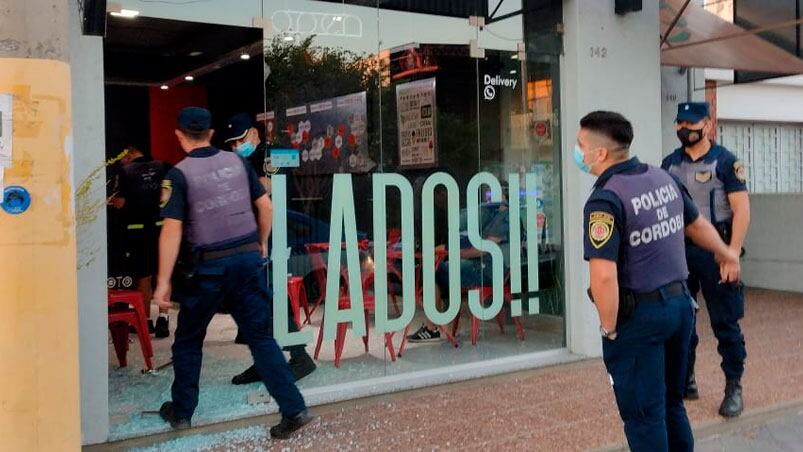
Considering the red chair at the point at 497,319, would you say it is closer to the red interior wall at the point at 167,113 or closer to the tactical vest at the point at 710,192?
the tactical vest at the point at 710,192

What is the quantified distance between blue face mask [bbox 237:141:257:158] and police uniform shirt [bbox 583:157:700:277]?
2764 mm

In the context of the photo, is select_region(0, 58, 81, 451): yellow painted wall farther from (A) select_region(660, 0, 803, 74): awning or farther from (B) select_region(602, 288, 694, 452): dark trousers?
(A) select_region(660, 0, 803, 74): awning

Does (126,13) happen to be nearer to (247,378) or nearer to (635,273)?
(247,378)

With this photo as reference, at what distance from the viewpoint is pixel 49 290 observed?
2.80 m

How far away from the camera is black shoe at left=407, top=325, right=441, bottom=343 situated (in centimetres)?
655

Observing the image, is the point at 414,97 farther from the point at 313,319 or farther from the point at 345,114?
the point at 313,319

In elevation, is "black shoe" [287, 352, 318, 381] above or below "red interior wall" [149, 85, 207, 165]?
below

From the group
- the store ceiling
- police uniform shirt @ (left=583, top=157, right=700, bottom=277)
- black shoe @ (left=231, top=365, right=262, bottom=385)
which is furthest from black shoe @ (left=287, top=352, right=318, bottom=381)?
police uniform shirt @ (left=583, top=157, right=700, bottom=277)

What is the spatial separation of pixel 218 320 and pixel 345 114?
6.83ft

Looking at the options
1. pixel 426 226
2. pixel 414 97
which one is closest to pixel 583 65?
pixel 414 97

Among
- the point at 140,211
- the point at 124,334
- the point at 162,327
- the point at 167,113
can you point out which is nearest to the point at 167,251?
the point at 124,334

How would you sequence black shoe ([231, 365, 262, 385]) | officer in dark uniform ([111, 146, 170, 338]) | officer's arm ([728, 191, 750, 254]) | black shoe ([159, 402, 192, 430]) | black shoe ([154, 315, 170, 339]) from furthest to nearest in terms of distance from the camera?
black shoe ([154, 315, 170, 339]), officer in dark uniform ([111, 146, 170, 338]), black shoe ([231, 365, 262, 385]), officer's arm ([728, 191, 750, 254]), black shoe ([159, 402, 192, 430])

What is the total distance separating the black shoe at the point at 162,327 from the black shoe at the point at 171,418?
2.50 metres

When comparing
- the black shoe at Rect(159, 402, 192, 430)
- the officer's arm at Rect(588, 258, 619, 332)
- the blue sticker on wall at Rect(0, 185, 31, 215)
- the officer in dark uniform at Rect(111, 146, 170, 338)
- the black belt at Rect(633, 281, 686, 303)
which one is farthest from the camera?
the officer in dark uniform at Rect(111, 146, 170, 338)
